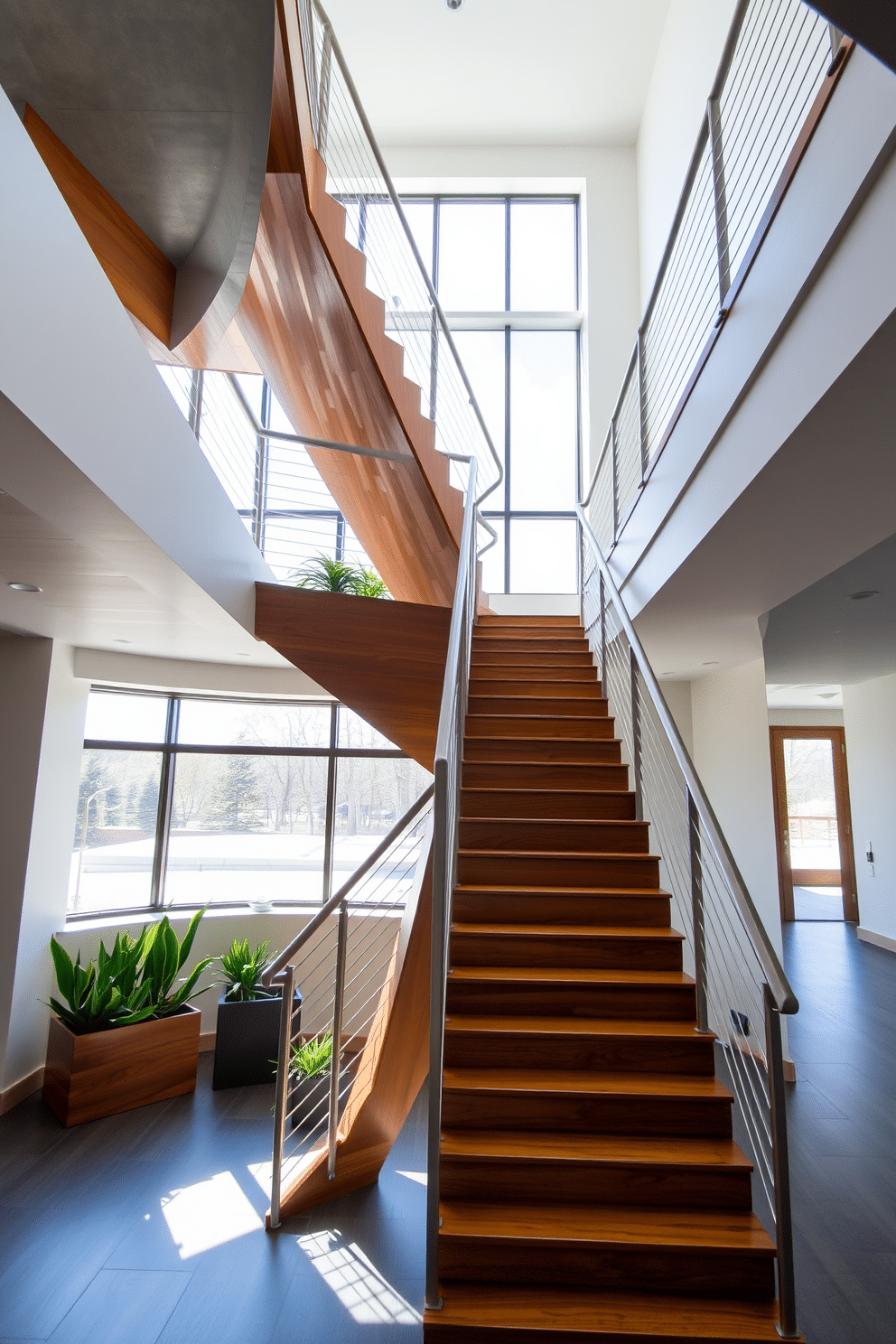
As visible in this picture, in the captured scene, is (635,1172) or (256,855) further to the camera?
(256,855)

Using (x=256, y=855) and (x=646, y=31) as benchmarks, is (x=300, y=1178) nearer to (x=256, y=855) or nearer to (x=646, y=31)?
(x=256, y=855)

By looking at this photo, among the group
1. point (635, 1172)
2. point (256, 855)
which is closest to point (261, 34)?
point (635, 1172)

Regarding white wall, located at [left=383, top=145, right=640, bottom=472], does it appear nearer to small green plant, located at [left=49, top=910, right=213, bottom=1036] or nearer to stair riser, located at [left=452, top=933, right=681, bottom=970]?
small green plant, located at [left=49, top=910, right=213, bottom=1036]

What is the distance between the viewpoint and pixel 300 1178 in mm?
3391

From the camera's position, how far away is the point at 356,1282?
9.34 feet

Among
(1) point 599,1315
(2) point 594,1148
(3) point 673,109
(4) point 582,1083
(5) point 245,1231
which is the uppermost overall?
(3) point 673,109

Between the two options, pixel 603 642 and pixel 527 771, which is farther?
pixel 603 642

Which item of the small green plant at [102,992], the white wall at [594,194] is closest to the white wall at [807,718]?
the white wall at [594,194]

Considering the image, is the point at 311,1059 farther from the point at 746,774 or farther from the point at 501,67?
the point at 501,67

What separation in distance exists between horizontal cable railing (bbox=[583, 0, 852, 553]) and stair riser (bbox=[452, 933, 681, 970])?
2.12m

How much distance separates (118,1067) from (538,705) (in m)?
3.08

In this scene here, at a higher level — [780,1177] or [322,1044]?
[780,1177]

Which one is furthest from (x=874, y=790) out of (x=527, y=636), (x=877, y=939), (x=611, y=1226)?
(x=611, y=1226)

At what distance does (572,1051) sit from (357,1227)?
5.11ft
